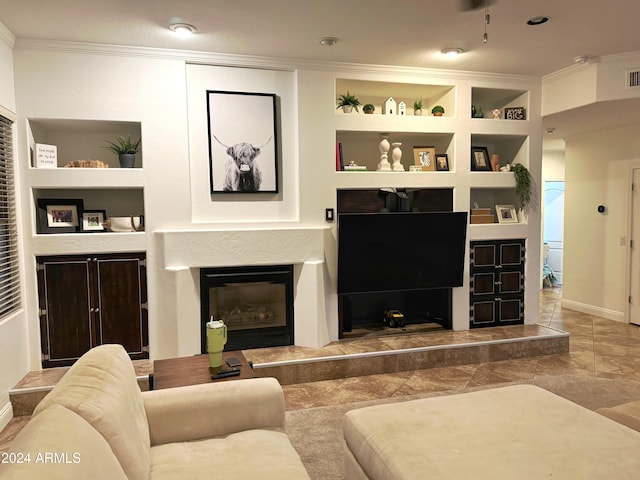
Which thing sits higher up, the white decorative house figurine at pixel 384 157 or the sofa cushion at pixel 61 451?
the white decorative house figurine at pixel 384 157

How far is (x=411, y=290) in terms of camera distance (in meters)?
4.96

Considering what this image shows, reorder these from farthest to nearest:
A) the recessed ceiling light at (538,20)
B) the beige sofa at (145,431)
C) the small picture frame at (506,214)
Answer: the small picture frame at (506,214), the recessed ceiling light at (538,20), the beige sofa at (145,431)

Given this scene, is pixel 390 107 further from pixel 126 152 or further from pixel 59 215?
pixel 59 215

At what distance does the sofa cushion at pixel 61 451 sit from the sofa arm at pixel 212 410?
670 mm

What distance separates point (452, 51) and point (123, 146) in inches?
122

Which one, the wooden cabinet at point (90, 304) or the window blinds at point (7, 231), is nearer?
the window blinds at point (7, 231)

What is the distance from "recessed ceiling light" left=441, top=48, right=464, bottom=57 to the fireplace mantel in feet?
6.46

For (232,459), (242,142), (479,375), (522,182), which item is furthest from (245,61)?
(479,375)

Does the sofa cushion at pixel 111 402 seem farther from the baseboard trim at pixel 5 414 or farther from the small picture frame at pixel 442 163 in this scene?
the small picture frame at pixel 442 163

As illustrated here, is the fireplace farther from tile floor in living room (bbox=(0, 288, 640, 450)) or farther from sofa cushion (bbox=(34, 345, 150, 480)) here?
sofa cushion (bbox=(34, 345, 150, 480))

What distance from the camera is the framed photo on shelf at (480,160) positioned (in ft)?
16.9

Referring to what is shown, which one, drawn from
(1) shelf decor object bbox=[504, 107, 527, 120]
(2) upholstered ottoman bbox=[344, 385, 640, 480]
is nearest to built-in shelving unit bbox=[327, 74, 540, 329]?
(1) shelf decor object bbox=[504, 107, 527, 120]

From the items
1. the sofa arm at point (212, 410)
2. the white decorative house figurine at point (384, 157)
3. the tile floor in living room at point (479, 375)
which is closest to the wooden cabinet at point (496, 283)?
the tile floor in living room at point (479, 375)

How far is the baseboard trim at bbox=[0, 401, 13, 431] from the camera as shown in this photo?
10.7ft
